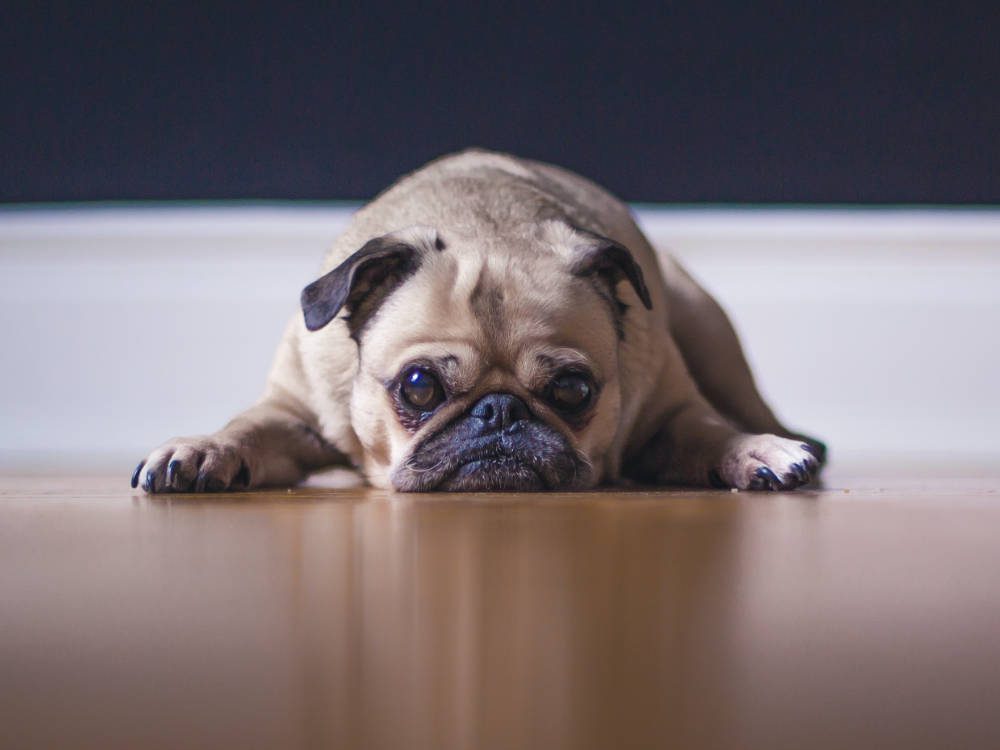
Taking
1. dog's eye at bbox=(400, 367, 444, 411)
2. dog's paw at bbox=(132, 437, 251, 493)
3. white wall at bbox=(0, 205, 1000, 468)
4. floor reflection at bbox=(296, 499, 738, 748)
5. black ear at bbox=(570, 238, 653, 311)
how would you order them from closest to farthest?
floor reflection at bbox=(296, 499, 738, 748) < dog's paw at bbox=(132, 437, 251, 493) < dog's eye at bbox=(400, 367, 444, 411) < black ear at bbox=(570, 238, 653, 311) < white wall at bbox=(0, 205, 1000, 468)

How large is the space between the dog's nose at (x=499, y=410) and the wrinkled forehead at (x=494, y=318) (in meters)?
0.06

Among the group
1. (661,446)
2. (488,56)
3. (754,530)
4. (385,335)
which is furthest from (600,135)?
(754,530)

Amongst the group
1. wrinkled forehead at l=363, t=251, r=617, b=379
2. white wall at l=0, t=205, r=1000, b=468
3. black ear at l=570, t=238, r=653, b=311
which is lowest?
white wall at l=0, t=205, r=1000, b=468

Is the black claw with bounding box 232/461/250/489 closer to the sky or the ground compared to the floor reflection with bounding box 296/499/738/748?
closer to the ground

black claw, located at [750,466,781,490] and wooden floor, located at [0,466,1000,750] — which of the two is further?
black claw, located at [750,466,781,490]

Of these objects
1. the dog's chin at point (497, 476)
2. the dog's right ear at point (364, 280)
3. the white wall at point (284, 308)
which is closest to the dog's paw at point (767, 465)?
the dog's chin at point (497, 476)

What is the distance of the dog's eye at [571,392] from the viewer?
1.87 meters

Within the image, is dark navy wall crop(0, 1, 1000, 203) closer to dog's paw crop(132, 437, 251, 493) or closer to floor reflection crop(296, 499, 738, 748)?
dog's paw crop(132, 437, 251, 493)

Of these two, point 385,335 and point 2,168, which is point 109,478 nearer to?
point 385,335

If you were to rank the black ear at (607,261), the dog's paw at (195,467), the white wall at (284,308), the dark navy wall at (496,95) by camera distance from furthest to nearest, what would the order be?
the white wall at (284,308) < the dark navy wall at (496,95) < the black ear at (607,261) < the dog's paw at (195,467)

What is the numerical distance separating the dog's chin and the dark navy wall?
1842 millimetres

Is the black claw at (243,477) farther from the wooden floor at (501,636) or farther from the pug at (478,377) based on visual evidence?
the wooden floor at (501,636)

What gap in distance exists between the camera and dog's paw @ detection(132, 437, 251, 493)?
1745 mm

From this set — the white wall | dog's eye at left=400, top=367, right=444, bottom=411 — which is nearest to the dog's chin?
dog's eye at left=400, top=367, right=444, bottom=411
